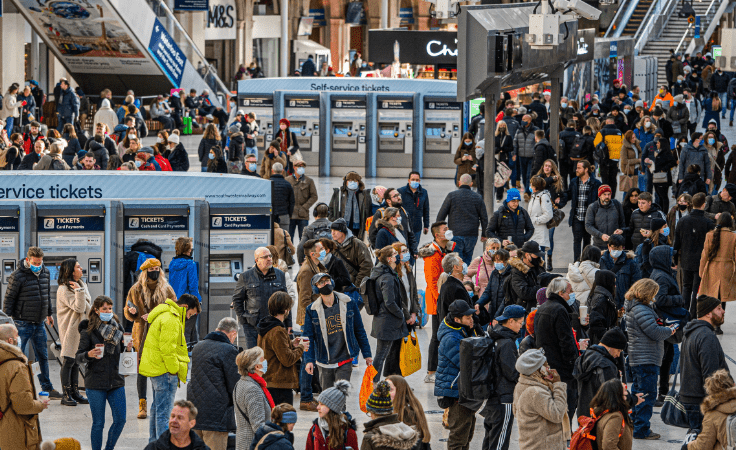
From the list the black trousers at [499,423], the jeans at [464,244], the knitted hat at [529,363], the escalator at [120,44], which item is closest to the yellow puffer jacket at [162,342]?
the black trousers at [499,423]

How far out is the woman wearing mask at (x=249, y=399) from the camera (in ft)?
23.1

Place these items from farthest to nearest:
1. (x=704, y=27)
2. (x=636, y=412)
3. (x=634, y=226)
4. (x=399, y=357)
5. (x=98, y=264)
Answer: (x=704, y=27), (x=634, y=226), (x=98, y=264), (x=399, y=357), (x=636, y=412)

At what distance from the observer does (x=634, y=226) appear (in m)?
12.8

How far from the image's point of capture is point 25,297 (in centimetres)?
972

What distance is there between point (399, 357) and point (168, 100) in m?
23.1

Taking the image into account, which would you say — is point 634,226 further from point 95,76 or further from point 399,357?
point 95,76

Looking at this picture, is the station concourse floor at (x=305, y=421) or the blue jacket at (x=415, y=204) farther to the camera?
the blue jacket at (x=415, y=204)

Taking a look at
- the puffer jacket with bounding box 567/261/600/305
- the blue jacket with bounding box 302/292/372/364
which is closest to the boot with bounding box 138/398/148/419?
the blue jacket with bounding box 302/292/372/364

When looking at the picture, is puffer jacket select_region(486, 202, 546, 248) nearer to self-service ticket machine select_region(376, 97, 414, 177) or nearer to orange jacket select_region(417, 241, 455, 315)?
orange jacket select_region(417, 241, 455, 315)

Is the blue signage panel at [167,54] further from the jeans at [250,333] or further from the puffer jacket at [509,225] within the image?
the jeans at [250,333]

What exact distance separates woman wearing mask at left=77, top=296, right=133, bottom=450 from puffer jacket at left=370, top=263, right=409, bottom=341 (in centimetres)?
235

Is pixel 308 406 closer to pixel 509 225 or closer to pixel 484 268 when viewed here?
pixel 484 268

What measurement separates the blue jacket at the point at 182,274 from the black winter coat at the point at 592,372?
13.5ft

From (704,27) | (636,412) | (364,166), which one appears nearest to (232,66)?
(704,27)
